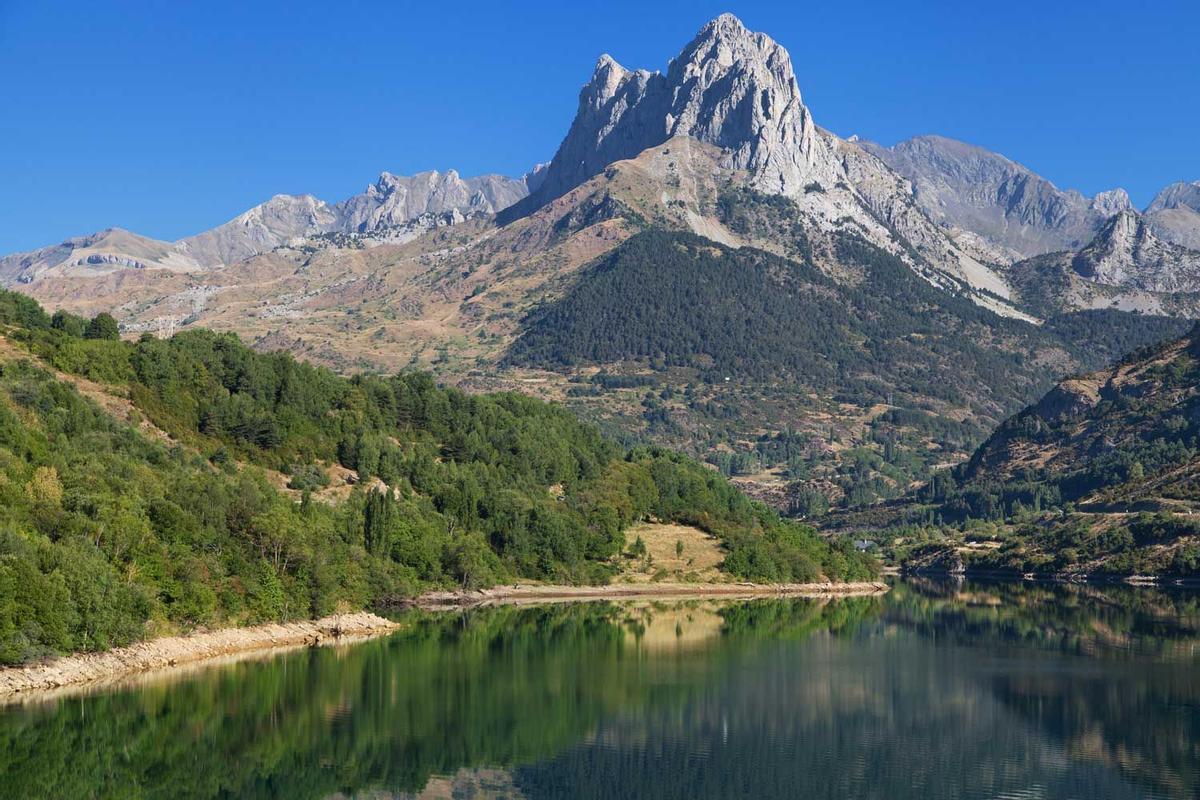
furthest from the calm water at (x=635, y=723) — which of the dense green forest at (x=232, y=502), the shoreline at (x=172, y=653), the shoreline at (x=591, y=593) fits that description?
the shoreline at (x=591, y=593)

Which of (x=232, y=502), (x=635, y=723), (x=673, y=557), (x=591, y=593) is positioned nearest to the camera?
(x=635, y=723)

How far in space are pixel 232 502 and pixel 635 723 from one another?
169ft

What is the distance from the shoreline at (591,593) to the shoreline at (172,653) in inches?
940

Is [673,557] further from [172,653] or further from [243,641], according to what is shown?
[172,653]

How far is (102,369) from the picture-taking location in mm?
156375

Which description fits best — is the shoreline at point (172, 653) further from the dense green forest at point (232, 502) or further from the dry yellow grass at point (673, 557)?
the dry yellow grass at point (673, 557)

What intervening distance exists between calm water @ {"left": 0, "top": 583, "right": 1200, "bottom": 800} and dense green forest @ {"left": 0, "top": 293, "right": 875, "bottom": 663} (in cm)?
805

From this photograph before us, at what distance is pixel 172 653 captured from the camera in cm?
10175

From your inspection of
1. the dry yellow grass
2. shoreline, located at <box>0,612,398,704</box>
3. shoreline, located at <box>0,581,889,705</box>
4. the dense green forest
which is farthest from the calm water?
the dry yellow grass

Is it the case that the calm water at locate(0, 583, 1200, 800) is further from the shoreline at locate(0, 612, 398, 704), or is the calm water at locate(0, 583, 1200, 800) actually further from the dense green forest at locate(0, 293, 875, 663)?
the dense green forest at locate(0, 293, 875, 663)

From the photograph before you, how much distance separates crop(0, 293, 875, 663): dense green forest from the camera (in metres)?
98.2

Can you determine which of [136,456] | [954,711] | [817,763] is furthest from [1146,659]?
[136,456]

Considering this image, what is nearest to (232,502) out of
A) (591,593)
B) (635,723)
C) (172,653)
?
(172,653)

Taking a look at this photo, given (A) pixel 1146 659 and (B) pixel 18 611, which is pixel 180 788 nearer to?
(B) pixel 18 611
